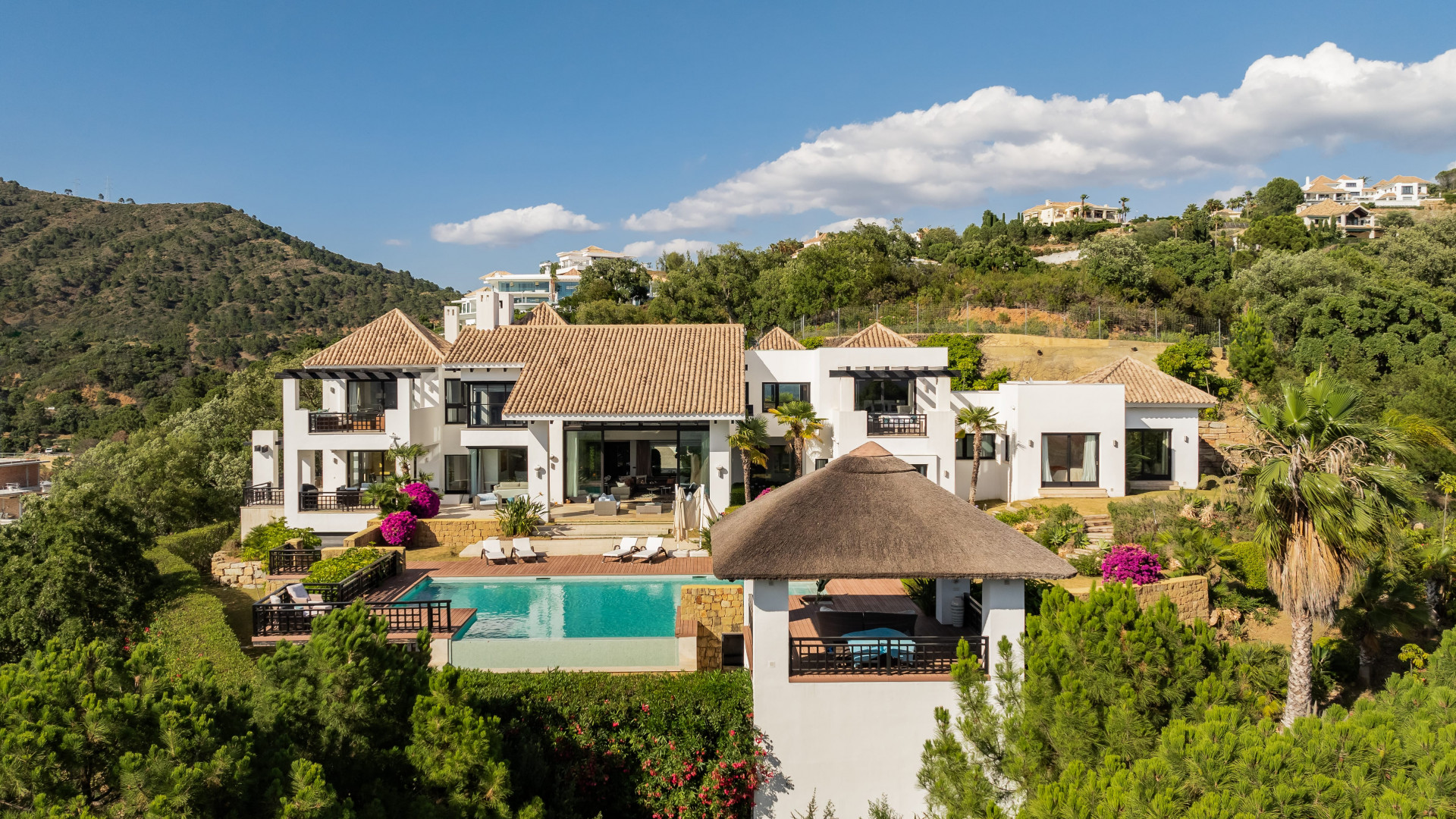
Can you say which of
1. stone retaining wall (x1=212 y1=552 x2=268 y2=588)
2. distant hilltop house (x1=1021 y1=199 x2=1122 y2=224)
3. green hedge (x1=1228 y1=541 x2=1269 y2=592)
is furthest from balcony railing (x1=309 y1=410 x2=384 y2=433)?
distant hilltop house (x1=1021 y1=199 x2=1122 y2=224)

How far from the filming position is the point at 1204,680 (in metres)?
9.28

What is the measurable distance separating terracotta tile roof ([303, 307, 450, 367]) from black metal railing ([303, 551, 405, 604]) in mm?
12415

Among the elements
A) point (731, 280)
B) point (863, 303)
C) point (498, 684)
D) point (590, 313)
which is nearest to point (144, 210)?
point (590, 313)

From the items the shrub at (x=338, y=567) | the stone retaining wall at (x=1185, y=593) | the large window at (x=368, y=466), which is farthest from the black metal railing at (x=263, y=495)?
the stone retaining wall at (x=1185, y=593)

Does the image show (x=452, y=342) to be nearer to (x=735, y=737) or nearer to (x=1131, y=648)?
(x=735, y=737)

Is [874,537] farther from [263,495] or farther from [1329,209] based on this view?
[1329,209]

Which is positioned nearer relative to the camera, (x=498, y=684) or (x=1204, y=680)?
(x=1204, y=680)

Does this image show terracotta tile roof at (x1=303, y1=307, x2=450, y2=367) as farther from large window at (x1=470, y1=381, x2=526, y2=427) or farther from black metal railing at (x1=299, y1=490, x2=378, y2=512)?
black metal railing at (x1=299, y1=490, x2=378, y2=512)

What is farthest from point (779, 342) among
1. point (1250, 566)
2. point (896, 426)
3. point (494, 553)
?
point (1250, 566)

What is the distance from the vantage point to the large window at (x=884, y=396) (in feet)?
99.3

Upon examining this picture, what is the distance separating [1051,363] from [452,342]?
105 ft

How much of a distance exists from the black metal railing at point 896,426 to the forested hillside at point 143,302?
48400 millimetres

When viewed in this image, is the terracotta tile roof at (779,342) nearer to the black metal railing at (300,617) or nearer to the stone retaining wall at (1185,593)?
the stone retaining wall at (1185,593)

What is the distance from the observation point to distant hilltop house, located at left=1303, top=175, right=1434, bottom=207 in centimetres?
12625
